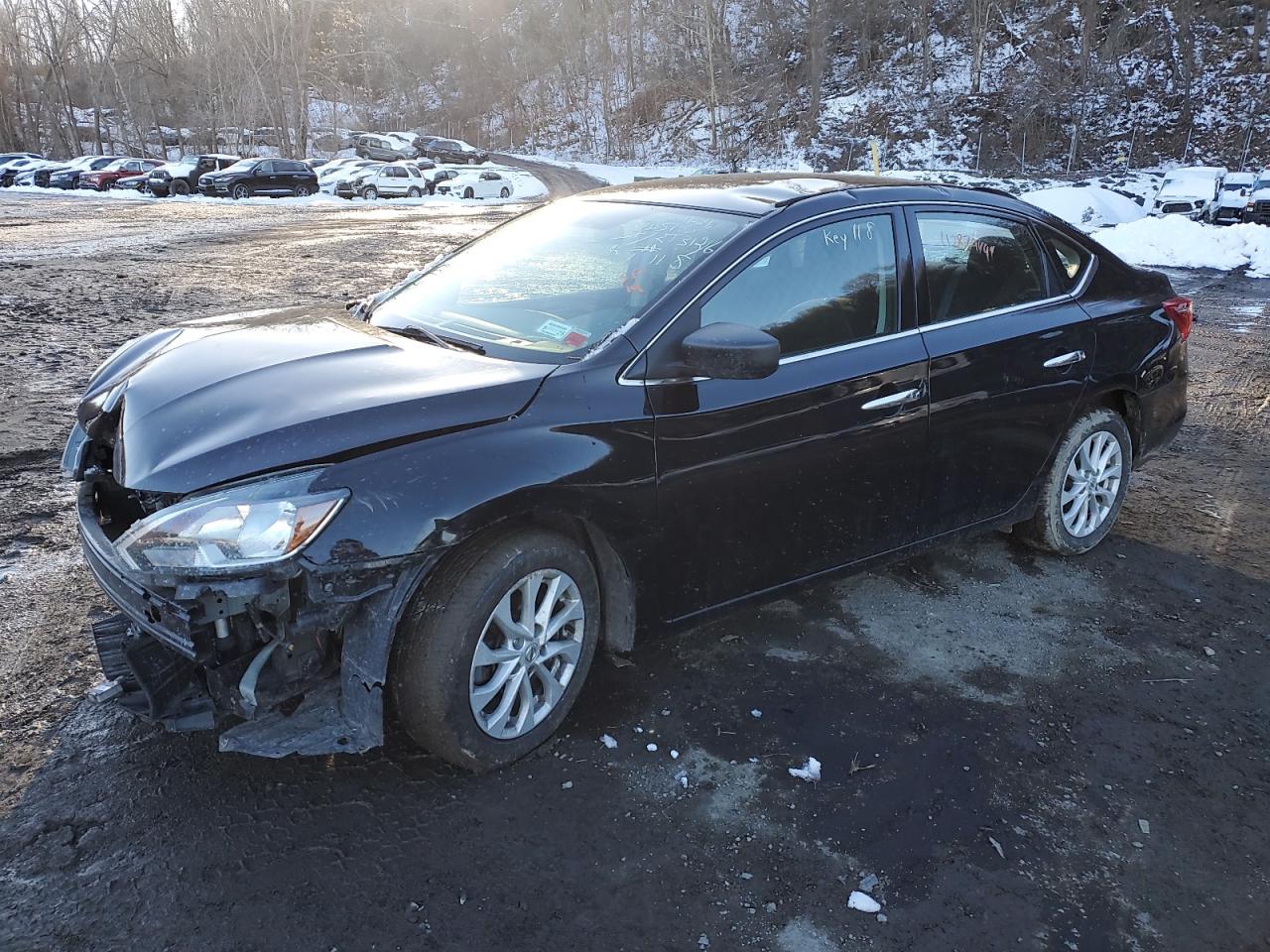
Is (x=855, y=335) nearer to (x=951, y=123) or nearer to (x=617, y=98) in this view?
(x=951, y=123)

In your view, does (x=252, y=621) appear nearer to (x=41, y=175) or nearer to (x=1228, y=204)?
(x=1228, y=204)

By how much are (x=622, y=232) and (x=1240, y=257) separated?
1574cm

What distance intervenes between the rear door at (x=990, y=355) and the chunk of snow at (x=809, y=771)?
4.19 feet

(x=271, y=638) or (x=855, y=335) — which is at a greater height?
(x=855, y=335)

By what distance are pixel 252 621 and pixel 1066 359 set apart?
136 inches

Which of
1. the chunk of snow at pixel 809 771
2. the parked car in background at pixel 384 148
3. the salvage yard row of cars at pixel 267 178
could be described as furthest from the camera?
the parked car in background at pixel 384 148

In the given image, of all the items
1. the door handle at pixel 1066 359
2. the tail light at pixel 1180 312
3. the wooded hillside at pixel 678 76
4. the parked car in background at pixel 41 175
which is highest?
the wooded hillside at pixel 678 76

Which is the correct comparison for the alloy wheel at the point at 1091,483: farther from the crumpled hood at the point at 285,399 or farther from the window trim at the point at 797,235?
the crumpled hood at the point at 285,399

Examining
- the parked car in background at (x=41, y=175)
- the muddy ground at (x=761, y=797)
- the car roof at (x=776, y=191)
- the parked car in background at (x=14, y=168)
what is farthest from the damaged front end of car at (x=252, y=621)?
the parked car in background at (x=14, y=168)

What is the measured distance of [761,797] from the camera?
110 inches

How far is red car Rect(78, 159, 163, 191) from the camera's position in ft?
117

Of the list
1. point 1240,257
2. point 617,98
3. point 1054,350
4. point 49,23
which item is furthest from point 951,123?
point 49,23

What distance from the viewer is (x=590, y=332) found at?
309 centimetres

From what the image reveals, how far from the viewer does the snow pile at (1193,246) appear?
15.3 m
